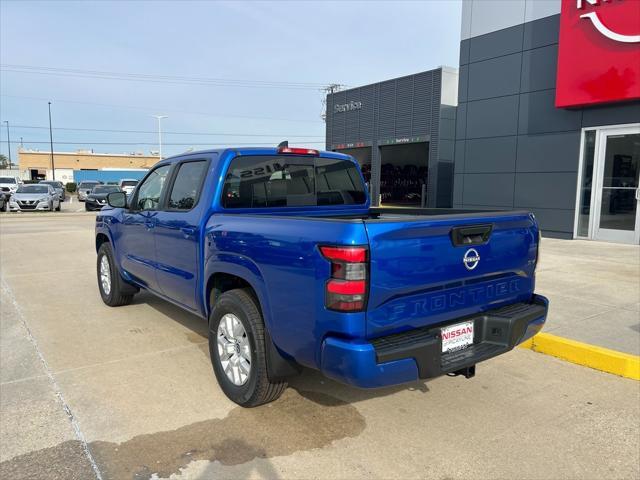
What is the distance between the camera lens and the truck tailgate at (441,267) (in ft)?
9.01

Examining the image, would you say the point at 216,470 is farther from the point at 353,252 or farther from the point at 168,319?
the point at 168,319

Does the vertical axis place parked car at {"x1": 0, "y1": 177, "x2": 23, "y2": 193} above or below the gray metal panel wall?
below

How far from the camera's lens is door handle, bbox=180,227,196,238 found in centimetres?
416

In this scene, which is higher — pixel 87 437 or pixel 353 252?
pixel 353 252

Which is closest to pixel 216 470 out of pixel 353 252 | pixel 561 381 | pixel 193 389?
pixel 193 389

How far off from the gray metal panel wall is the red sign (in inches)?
22.6

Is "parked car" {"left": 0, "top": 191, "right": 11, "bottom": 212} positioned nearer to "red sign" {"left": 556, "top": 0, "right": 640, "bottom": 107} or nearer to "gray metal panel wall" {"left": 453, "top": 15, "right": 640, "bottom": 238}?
"gray metal panel wall" {"left": 453, "top": 15, "right": 640, "bottom": 238}

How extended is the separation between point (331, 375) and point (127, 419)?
A: 64.4 inches

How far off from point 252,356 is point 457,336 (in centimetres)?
138

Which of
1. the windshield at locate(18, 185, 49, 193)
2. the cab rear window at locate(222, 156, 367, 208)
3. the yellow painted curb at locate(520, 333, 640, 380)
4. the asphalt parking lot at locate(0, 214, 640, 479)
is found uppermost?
the cab rear window at locate(222, 156, 367, 208)

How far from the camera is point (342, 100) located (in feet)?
93.2

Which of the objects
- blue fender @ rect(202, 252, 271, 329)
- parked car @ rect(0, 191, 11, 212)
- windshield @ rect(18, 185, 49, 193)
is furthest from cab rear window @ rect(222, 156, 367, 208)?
parked car @ rect(0, 191, 11, 212)

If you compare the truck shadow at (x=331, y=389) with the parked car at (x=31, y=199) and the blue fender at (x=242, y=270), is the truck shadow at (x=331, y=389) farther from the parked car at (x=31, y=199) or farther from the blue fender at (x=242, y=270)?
the parked car at (x=31, y=199)

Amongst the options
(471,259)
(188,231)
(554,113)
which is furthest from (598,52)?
(188,231)
